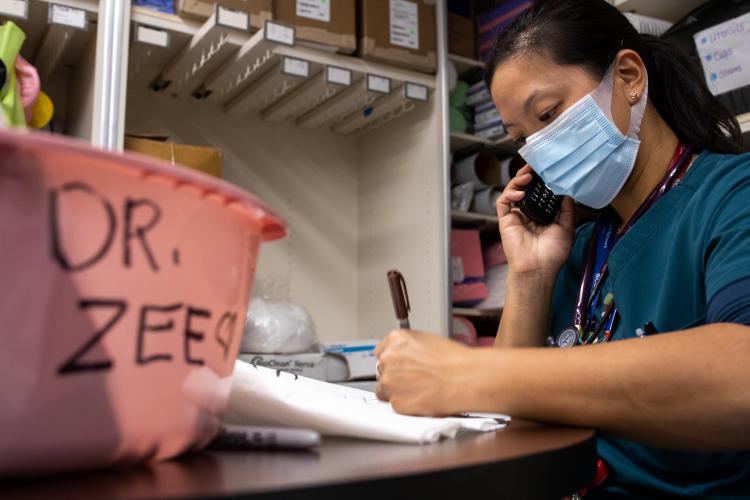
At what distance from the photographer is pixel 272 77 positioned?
6.32ft

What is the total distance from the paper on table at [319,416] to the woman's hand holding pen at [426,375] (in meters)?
0.03

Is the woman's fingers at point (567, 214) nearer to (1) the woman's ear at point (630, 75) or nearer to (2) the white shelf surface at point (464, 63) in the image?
(1) the woman's ear at point (630, 75)

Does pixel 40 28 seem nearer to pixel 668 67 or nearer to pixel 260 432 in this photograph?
pixel 668 67

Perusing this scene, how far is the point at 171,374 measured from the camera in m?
0.32

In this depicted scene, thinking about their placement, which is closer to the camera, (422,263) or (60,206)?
(60,206)

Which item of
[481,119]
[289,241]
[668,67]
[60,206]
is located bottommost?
[60,206]

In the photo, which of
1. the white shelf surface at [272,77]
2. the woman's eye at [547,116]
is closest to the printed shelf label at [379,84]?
the white shelf surface at [272,77]

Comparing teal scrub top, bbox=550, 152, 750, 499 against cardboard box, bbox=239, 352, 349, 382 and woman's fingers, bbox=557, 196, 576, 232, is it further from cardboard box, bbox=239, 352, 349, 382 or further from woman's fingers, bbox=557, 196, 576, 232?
cardboard box, bbox=239, 352, 349, 382

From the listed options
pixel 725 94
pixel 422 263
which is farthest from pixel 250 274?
pixel 422 263

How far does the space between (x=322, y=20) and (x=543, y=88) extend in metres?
1.01

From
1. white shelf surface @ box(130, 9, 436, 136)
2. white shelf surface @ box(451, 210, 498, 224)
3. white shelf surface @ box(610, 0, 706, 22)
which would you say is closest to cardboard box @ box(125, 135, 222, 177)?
white shelf surface @ box(130, 9, 436, 136)

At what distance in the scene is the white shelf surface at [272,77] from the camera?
1727mm

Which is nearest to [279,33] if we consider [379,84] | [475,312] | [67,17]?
[379,84]

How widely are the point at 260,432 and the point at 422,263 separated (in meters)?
1.71
